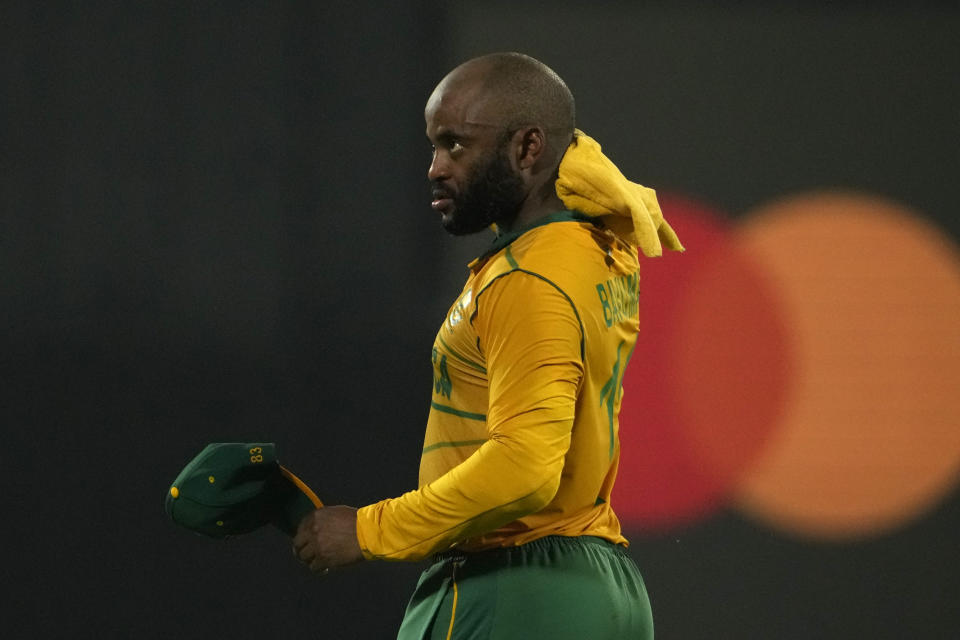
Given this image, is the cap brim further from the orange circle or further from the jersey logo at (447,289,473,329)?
the orange circle

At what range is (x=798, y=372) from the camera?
2.78 metres

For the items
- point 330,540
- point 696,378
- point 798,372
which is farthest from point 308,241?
point 330,540

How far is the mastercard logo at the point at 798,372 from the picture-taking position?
277 cm

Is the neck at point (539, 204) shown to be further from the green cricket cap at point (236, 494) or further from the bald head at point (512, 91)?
the green cricket cap at point (236, 494)

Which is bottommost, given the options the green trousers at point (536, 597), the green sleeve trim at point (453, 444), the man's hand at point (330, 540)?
the green trousers at point (536, 597)

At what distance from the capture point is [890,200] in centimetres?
281

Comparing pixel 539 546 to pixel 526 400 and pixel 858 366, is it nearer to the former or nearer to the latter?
pixel 526 400

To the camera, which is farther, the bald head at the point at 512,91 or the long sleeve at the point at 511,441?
the bald head at the point at 512,91

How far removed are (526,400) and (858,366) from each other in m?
1.69

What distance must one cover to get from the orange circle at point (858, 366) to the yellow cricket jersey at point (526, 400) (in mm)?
1267

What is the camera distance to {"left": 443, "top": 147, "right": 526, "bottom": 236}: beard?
155 centimetres

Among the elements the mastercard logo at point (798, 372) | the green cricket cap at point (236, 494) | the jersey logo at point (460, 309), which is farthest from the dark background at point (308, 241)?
the jersey logo at point (460, 309)

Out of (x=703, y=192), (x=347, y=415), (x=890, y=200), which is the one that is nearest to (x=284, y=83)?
(x=347, y=415)

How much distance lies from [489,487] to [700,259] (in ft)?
5.20
